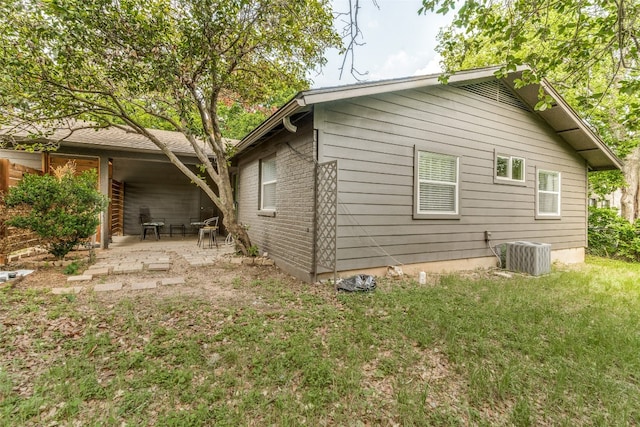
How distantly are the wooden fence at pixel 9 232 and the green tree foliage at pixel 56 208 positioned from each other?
0.49 feet

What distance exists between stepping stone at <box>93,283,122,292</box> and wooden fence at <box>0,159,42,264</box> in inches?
86.8

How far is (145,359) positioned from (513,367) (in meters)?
3.12

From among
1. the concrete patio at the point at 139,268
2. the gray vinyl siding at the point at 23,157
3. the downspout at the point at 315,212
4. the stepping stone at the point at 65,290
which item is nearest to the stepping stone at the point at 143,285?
the concrete patio at the point at 139,268

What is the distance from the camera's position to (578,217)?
837cm

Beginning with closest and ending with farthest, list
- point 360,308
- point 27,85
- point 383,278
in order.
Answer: point 360,308, point 27,85, point 383,278

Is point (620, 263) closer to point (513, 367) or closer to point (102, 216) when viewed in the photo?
point (513, 367)

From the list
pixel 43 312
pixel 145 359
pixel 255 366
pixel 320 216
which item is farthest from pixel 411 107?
pixel 43 312

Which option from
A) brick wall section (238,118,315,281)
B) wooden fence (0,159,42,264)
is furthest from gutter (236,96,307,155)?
wooden fence (0,159,42,264)

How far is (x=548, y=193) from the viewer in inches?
304

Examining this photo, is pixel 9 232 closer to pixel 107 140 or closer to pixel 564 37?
pixel 107 140

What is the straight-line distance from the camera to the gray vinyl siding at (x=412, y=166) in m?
4.70

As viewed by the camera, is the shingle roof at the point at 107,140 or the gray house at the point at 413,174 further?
the shingle roof at the point at 107,140

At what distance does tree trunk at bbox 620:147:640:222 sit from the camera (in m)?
10.5

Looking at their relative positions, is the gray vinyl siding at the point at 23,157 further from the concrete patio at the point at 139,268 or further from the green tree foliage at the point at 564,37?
the green tree foliage at the point at 564,37
